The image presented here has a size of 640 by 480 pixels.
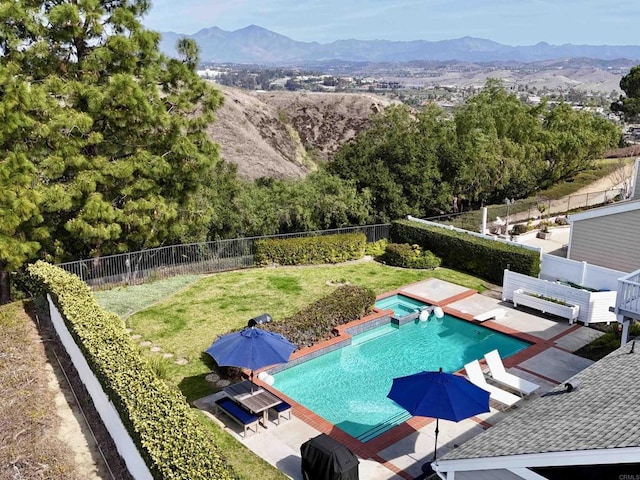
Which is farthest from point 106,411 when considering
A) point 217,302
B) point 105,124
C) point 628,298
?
point 105,124

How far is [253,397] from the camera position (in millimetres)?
12891

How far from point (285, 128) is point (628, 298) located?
96.7 metres

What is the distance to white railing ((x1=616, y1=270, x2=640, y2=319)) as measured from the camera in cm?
1445

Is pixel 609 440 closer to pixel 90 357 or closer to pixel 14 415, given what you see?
pixel 90 357

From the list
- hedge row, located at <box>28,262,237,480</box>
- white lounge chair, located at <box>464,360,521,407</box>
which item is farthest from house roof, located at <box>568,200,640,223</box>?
hedge row, located at <box>28,262,237,480</box>

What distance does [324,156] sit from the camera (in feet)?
343

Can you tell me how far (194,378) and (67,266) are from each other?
949 centimetres

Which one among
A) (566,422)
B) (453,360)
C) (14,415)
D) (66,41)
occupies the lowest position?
(453,360)

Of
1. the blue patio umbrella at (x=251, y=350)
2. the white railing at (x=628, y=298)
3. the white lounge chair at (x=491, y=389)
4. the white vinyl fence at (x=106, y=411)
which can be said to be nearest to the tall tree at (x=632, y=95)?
the white railing at (x=628, y=298)

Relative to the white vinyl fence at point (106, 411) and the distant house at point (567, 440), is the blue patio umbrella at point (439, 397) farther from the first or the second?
the white vinyl fence at point (106, 411)

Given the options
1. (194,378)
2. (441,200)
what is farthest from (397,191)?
(194,378)

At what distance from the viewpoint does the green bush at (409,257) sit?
2542cm

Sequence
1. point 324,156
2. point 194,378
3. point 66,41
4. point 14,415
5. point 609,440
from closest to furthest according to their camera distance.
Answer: point 609,440 < point 14,415 < point 194,378 < point 66,41 < point 324,156

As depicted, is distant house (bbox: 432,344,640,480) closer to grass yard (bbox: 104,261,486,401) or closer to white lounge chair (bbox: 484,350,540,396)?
white lounge chair (bbox: 484,350,540,396)
